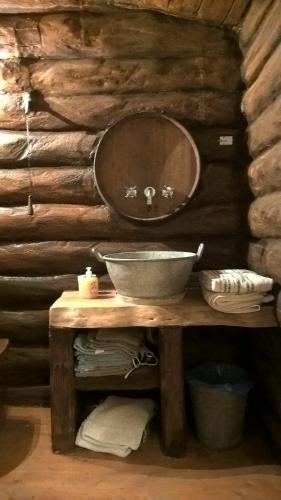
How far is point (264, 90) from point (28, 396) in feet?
8.42

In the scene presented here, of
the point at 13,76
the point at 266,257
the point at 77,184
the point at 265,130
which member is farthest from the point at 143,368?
the point at 13,76

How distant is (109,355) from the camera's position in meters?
2.36

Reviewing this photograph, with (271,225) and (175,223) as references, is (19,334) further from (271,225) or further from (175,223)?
(271,225)

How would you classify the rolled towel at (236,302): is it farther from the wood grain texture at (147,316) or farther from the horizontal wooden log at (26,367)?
the horizontal wooden log at (26,367)

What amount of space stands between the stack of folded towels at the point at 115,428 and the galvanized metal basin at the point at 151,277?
73cm

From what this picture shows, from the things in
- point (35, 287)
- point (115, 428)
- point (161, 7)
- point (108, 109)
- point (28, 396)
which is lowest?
point (28, 396)

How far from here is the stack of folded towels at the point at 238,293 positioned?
7.03 ft

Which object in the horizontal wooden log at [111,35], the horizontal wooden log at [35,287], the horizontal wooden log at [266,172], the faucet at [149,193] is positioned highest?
the horizontal wooden log at [111,35]

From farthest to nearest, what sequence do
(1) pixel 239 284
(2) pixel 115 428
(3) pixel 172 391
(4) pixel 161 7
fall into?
1. (4) pixel 161 7
2. (2) pixel 115 428
3. (3) pixel 172 391
4. (1) pixel 239 284

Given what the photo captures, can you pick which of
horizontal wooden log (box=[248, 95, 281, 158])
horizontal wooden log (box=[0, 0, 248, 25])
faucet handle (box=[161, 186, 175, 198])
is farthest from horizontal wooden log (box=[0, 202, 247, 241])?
horizontal wooden log (box=[0, 0, 248, 25])

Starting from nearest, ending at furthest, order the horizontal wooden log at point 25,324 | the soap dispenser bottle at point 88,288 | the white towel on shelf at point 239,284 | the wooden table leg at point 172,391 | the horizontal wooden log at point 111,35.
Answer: the white towel on shelf at point 239,284
the wooden table leg at point 172,391
the soap dispenser bottle at point 88,288
the horizontal wooden log at point 111,35
the horizontal wooden log at point 25,324

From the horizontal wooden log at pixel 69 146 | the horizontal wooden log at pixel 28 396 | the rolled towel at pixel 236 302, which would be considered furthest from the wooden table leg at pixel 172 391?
the horizontal wooden log at pixel 69 146

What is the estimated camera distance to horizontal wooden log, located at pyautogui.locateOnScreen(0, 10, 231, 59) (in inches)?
109

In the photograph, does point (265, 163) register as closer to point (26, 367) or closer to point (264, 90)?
point (264, 90)
